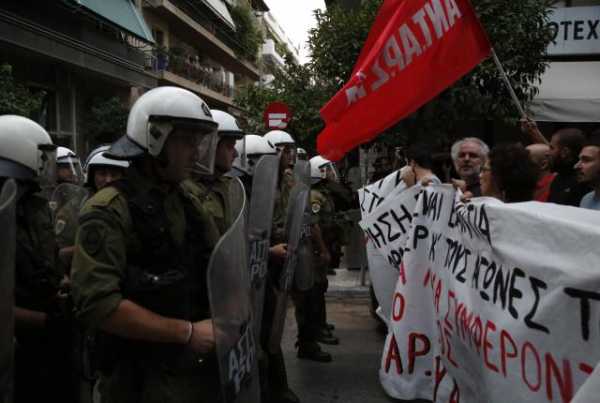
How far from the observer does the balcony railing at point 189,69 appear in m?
22.2

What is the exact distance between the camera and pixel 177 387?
209cm

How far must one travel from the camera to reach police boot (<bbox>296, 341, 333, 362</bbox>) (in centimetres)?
523

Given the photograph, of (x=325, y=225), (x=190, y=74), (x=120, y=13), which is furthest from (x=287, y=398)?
(x=190, y=74)

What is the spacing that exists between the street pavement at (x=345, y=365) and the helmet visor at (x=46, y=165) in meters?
2.45

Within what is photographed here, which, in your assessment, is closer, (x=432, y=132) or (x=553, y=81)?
(x=432, y=132)

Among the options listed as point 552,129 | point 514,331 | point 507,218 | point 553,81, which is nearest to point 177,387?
point 514,331

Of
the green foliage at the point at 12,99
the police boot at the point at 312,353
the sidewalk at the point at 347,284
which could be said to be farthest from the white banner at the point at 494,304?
the green foliage at the point at 12,99

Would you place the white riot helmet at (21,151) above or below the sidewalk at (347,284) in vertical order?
above

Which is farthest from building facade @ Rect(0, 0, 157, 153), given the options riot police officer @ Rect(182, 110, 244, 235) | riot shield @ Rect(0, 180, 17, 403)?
riot shield @ Rect(0, 180, 17, 403)

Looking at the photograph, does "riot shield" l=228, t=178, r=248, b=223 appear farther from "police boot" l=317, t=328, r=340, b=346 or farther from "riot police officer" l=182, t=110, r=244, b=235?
"police boot" l=317, t=328, r=340, b=346

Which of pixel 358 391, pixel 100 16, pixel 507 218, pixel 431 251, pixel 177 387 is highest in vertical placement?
pixel 100 16

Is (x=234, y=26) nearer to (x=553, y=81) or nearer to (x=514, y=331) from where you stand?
(x=553, y=81)

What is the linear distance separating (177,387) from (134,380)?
0.53 feet

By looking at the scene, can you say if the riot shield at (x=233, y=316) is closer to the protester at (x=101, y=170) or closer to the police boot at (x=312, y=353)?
the protester at (x=101, y=170)
